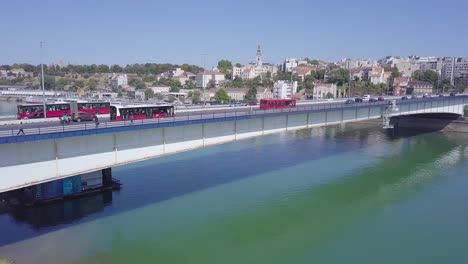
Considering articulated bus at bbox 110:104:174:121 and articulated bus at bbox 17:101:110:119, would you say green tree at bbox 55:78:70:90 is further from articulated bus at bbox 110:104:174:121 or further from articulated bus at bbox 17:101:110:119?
articulated bus at bbox 110:104:174:121

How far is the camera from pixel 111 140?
16.1 metres

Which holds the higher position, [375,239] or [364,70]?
[364,70]

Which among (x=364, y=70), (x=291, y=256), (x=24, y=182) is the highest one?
(x=364, y=70)

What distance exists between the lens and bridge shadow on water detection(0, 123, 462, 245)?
60.9 feet

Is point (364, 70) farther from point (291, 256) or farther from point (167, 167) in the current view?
point (291, 256)

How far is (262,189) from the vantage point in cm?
2358

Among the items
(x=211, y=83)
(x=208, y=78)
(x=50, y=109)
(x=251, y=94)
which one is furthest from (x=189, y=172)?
(x=208, y=78)

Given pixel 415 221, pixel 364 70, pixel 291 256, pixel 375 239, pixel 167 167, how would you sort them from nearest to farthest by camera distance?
1. pixel 291 256
2. pixel 375 239
3. pixel 415 221
4. pixel 167 167
5. pixel 364 70

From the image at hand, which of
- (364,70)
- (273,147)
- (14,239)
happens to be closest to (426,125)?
(273,147)

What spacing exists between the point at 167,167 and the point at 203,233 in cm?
1151

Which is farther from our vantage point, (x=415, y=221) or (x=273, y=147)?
(x=273, y=147)

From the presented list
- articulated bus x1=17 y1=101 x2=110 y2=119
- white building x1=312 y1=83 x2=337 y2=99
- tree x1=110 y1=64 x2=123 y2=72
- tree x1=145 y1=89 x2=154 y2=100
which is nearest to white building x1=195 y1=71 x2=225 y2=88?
tree x1=145 y1=89 x2=154 y2=100

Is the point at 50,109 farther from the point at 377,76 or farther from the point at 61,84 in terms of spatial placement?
the point at 61,84

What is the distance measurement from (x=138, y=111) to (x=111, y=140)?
6.45 metres
